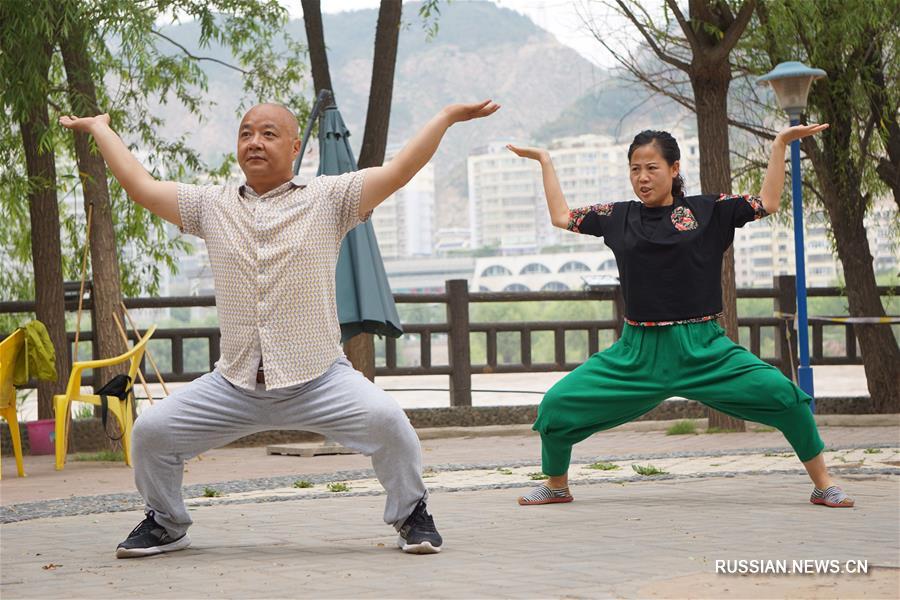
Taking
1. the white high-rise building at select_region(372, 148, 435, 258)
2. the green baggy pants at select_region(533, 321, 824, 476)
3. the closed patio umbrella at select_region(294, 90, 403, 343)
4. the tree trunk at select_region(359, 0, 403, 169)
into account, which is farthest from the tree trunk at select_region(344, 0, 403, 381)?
the white high-rise building at select_region(372, 148, 435, 258)

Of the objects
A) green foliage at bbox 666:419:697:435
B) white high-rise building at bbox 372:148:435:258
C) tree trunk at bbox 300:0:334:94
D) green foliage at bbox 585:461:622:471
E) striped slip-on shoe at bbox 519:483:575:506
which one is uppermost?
white high-rise building at bbox 372:148:435:258

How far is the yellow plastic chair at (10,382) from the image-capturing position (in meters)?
9.45

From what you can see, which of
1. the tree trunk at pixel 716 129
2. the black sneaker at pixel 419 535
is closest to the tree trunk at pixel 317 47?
the tree trunk at pixel 716 129

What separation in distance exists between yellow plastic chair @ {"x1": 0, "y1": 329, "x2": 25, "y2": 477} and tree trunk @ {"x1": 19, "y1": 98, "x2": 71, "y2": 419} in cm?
156

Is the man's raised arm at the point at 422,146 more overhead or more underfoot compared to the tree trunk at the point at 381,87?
more underfoot

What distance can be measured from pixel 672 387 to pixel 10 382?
5671 millimetres

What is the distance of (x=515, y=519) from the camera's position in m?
5.61

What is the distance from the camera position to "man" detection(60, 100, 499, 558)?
4.65m

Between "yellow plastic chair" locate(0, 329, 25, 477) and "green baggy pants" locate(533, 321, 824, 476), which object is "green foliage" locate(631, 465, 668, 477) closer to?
"green baggy pants" locate(533, 321, 824, 476)

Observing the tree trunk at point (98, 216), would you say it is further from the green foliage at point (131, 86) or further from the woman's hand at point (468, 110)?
the woman's hand at point (468, 110)

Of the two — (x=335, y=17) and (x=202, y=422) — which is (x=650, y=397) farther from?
(x=335, y=17)

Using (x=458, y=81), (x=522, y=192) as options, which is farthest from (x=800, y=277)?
(x=522, y=192)

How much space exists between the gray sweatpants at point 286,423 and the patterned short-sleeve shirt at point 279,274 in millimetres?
75

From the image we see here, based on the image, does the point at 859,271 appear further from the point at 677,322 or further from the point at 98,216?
the point at 677,322
